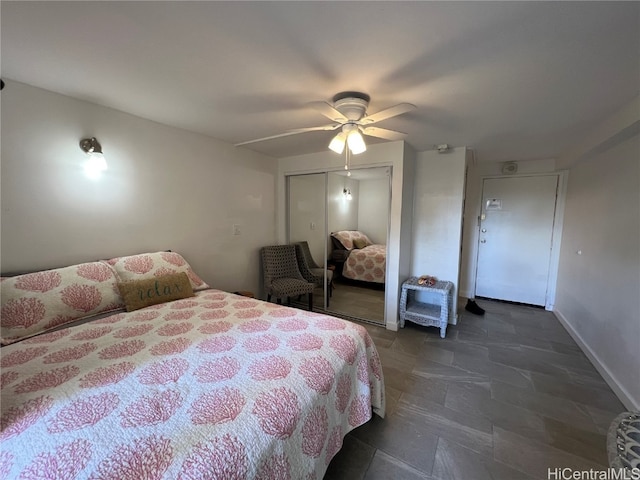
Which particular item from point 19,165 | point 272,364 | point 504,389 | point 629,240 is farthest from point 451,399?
point 19,165

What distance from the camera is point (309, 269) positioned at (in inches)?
150

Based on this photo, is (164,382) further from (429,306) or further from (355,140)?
(429,306)

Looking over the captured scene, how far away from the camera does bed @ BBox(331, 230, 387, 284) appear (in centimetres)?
356

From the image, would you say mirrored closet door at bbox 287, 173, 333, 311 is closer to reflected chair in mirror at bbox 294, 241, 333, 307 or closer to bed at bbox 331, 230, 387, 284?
reflected chair in mirror at bbox 294, 241, 333, 307

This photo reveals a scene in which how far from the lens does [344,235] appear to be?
3.74m

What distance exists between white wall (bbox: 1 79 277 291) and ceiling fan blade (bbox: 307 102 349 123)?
1.68m

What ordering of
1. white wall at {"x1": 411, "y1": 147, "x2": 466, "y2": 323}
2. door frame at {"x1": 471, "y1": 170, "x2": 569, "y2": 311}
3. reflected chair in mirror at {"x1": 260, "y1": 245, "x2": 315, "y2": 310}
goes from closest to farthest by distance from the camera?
white wall at {"x1": 411, "y1": 147, "x2": 466, "y2": 323}, reflected chair in mirror at {"x1": 260, "y1": 245, "x2": 315, "y2": 310}, door frame at {"x1": 471, "y1": 170, "x2": 569, "y2": 311}

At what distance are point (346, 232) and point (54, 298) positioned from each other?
2.94m

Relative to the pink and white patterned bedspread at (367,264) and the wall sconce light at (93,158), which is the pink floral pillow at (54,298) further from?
the pink and white patterned bedspread at (367,264)

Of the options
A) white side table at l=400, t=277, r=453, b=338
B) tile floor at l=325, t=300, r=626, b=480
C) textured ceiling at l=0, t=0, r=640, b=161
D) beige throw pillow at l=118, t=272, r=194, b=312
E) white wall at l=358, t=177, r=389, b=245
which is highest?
textured ceiling at l=0, t=0, r=640, b=161

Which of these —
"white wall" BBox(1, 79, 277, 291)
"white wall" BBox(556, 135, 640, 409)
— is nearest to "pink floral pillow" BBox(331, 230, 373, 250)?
"white wall" BBox(1, 79, 277, 291)

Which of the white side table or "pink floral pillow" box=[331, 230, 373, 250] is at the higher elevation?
"pink floral pillow" box=[331, 230, 373, 250]

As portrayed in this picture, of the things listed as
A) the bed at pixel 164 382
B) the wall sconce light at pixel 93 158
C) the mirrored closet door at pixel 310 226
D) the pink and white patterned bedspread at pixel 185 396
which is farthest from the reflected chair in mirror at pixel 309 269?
the wall sconce light at pixel 93 158

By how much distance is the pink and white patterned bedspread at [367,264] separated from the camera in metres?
3.45
